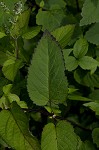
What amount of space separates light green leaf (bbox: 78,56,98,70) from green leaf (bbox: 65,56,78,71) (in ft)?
0.07

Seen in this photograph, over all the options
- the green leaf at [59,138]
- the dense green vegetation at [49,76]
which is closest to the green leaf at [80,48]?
the dense green vegetation at [49,76]

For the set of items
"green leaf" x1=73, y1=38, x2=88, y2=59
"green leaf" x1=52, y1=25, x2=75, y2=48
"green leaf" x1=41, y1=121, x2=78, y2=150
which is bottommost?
"green leaf" x1=41, y1=121, x2=78, y2=150

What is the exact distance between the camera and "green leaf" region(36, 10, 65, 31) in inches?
65.0

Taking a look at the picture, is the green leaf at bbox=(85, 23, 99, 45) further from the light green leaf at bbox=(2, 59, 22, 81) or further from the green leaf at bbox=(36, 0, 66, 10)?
the light green leaf at bbox=(2, 59, 22, 81)

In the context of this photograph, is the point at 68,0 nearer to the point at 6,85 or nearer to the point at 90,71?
the point at 90,71

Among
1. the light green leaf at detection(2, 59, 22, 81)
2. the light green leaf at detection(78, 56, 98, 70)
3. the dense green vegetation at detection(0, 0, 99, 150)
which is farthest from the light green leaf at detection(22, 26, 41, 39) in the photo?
the light green leaf at detection(78, 56, 98, 70)

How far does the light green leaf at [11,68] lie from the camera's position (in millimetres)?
1316

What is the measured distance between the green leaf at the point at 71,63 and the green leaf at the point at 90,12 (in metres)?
0.16

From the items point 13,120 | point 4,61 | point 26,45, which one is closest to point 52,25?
point 26,45

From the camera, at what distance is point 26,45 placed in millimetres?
1788

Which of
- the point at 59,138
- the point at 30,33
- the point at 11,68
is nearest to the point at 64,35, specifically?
the point at 30,33

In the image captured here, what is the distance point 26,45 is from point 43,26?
20cm

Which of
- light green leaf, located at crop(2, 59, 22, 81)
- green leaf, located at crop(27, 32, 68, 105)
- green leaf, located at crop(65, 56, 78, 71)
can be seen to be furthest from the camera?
green leaf, located at crop(65, 56, 78, 71)

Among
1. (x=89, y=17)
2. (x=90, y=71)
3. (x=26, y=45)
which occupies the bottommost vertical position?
(x=90, y=71)
